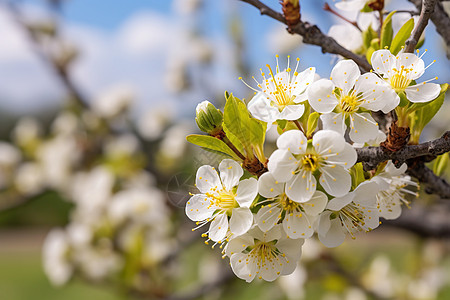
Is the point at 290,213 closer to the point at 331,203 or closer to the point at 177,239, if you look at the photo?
the point at 331,203

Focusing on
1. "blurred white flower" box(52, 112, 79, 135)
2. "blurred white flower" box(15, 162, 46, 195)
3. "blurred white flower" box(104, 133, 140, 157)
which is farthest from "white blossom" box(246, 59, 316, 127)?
"blurred white flower" box(15, 162, 46, 195)

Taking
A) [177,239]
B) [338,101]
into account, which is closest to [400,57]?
[338,101]

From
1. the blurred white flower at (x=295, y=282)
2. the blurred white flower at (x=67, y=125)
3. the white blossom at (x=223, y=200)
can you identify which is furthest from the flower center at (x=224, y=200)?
the blurred white flower at (x=67, y=125)

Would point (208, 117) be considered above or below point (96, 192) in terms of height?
above

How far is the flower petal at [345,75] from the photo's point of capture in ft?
1.38

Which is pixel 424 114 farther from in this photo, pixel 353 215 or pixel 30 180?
pixel 30 180

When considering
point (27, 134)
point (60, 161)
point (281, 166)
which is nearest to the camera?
point (281, 166)

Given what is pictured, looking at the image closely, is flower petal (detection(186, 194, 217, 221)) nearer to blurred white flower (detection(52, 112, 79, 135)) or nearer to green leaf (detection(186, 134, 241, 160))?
green leaf (detection(186, 134, 241, 160))

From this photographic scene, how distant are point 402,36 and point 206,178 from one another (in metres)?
0.25

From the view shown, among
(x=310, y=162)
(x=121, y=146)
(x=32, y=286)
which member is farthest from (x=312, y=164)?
(x=32, y=286)

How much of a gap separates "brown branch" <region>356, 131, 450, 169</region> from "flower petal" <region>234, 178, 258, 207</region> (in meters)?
0.11

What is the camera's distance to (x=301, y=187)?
1.27ft

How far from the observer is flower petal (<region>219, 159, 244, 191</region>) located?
41cm

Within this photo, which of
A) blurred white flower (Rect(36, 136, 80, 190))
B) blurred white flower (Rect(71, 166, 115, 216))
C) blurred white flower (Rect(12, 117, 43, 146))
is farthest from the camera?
blurred white flower (Rect(12, 117, 43, 146))
